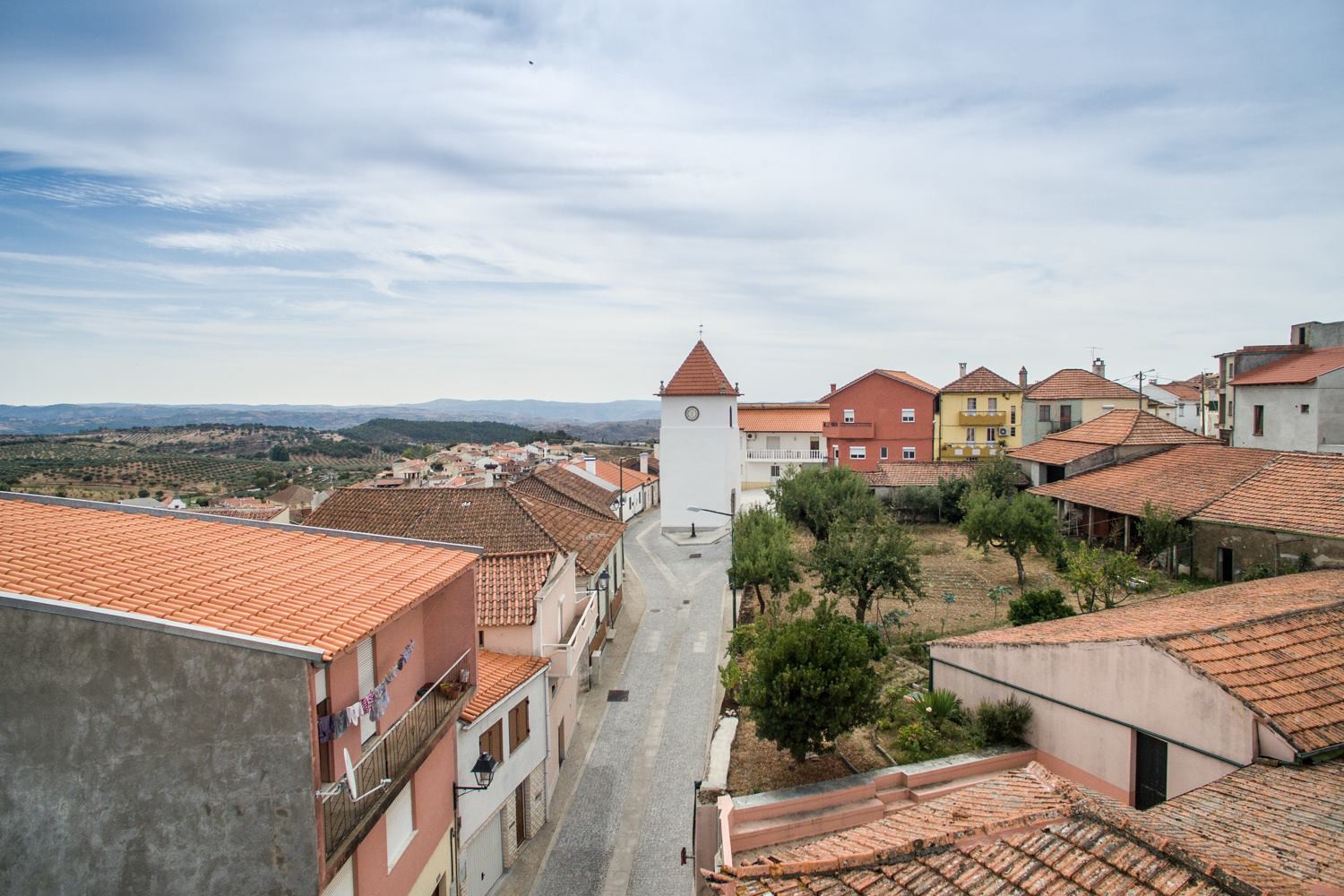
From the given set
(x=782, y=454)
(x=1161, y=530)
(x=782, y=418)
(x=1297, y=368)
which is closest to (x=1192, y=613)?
(x=1161, y=530)

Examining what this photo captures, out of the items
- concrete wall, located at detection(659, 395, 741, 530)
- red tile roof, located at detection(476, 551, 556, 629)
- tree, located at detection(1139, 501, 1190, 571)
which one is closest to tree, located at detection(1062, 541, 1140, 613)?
tree, located at detection(1139, 501, 1190, 571)

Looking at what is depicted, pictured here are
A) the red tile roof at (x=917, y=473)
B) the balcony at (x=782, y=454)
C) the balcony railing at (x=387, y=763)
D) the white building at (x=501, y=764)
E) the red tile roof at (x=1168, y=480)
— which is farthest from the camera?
the balcony at (x=782, y=454)

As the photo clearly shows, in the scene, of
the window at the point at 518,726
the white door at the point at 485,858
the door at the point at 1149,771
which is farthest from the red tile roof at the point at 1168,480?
the white door at the point at 485,858

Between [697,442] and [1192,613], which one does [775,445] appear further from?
[1192,613]

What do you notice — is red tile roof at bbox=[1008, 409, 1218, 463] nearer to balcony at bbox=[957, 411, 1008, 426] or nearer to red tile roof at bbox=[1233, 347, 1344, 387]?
red tile roof at bbox=[1233, 347, 1344, 387]

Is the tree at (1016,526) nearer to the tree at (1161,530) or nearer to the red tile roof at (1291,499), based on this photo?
the tree at (1161,530)

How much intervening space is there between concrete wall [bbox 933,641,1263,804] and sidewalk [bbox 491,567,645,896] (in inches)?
358

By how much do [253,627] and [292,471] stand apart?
105 metres

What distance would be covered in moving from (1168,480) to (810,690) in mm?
21949

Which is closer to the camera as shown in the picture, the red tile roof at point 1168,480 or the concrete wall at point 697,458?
the red tile roof at point 1168,480

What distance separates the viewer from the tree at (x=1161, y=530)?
23016 millimetres

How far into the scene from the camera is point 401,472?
74375 millimetres

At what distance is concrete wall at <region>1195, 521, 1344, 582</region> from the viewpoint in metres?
19.3

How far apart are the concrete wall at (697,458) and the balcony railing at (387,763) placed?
34228 millimetres
